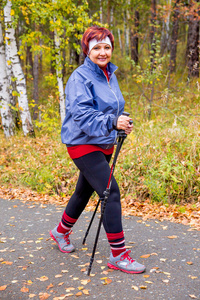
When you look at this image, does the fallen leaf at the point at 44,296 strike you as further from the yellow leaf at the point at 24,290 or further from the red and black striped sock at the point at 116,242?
the red and black striped sock at the point at 116,242

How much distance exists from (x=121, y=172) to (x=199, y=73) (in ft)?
28.0

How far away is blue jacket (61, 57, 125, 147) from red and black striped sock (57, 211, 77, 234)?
95 cm

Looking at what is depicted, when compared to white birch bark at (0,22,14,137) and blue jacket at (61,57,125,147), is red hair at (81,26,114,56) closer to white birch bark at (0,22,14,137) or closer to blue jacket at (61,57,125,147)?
blue jacket at (61,57,125,147)

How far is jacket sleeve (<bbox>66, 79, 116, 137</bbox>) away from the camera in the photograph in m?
2.64

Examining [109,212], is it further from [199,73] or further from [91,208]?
[199,73]

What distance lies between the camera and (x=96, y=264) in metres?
3.26

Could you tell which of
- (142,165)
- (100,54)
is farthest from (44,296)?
(142,165)

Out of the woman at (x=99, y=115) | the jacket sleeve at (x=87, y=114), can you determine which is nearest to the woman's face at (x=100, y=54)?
the woman at (x=99, y=115)

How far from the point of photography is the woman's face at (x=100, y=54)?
2.94m

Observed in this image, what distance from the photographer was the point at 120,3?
1753 cm

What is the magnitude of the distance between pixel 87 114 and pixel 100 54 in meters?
0.69

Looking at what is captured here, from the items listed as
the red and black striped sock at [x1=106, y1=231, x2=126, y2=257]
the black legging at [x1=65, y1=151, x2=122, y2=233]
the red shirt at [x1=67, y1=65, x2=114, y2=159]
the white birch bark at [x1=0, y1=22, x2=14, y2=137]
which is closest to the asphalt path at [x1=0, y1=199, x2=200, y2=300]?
the red and black striped sock at [x1=106, y1=231, x2=126, y2=257]

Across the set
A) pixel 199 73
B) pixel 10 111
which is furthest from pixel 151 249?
pixel 199 73

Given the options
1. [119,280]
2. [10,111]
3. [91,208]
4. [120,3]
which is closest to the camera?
[119,280]
